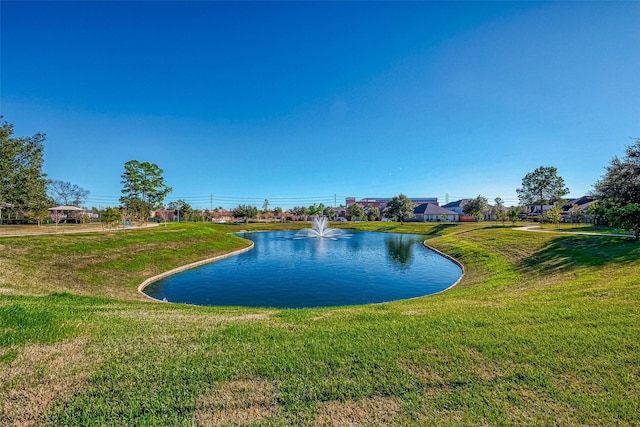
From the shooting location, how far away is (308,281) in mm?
20875

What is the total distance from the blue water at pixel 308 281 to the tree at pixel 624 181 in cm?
1454

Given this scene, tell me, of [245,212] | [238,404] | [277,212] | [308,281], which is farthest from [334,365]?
[277,212]

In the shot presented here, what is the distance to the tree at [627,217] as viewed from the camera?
1861 cm

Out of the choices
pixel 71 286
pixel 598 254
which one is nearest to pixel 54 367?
pixel 71 286

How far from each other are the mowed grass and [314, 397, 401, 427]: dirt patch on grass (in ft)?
0.07

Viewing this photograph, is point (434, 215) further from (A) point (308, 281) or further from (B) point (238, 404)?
(B) point (238, 404)

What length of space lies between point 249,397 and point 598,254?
2181cm

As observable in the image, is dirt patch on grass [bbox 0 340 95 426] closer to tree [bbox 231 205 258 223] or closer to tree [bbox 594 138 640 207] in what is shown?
tree [bbox 594 138 640 207]

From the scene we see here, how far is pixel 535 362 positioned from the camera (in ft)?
17.0

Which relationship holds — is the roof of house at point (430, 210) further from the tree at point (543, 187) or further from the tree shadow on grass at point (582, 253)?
the tree shadow on grass at point (582, 253)

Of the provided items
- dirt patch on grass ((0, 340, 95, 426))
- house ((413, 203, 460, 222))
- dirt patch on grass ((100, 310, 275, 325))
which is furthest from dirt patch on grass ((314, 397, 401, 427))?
house ((413, 203, 460, 222))

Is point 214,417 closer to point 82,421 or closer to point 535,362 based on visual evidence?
point 82,421

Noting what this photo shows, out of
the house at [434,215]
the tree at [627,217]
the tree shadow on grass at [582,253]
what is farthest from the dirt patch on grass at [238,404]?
the house at [434,215]

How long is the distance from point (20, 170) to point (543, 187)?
3485 inches
